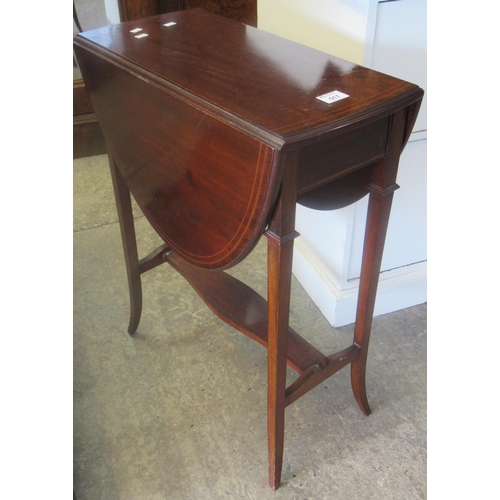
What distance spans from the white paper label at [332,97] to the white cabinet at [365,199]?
0.41 meters

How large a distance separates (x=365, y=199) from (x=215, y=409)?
0.75m

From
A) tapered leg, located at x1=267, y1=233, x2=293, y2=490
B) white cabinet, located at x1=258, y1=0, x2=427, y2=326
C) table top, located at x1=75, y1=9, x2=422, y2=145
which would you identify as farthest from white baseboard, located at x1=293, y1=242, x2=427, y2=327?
table top, located at x1=75, y1=9, x2=422, y2=145

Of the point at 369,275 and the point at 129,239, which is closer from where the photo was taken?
the point at 369,275

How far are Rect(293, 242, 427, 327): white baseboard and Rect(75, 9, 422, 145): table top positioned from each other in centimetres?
81

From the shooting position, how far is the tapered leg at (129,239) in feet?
4.91

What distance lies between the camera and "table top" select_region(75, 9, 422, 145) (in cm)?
92

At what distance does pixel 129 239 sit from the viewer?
1.61 metres

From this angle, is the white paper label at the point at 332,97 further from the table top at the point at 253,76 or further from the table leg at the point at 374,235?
the table leg at the point at 374,235

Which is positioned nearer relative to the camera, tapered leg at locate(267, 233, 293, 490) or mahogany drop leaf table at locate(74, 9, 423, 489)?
mahogany drop leaf table at locate(74, 9, 423, 489)

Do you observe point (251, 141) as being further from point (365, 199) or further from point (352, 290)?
point (352, 290)

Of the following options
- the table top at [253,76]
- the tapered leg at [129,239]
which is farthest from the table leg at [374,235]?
the tapered leg at [129,239]

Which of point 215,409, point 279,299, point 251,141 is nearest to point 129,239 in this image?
point 215,409

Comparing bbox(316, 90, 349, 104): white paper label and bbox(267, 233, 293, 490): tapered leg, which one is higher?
bbox(316, 90, 349, 104): white paper label

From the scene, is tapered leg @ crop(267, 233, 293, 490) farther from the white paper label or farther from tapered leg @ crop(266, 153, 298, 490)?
the white paper label
